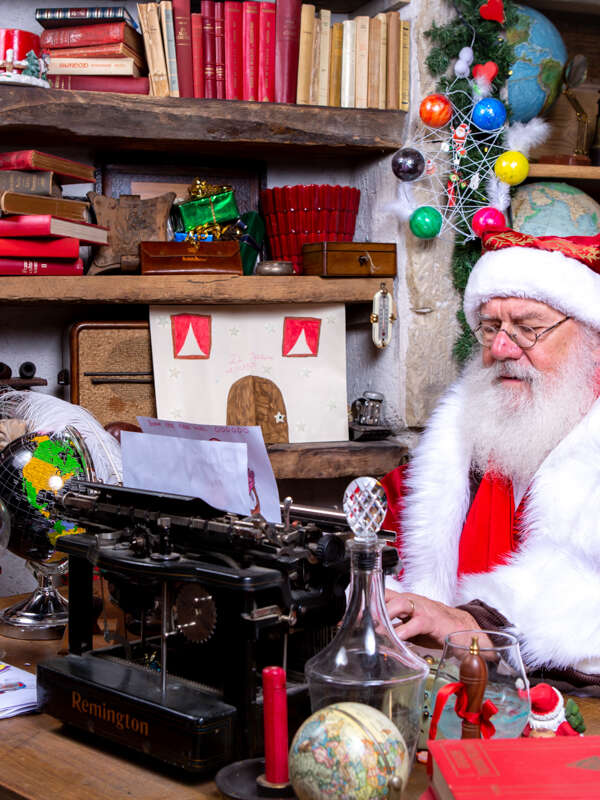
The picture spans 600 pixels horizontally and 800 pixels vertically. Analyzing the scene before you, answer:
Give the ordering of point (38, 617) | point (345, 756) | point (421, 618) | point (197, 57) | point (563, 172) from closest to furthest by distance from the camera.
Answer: point (345, 756) < point (421, 618) < point (38, 617) < point (197, 57) < point (563, 172)

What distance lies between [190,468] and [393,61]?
248 centimetres

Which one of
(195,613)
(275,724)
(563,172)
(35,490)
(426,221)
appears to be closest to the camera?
(275,724)

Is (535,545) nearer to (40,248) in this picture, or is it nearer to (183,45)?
(40,248)

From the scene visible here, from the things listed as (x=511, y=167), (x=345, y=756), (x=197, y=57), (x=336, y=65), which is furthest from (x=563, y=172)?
(x=345, y=756)

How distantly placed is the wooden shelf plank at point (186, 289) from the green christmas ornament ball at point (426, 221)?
0.26 metres

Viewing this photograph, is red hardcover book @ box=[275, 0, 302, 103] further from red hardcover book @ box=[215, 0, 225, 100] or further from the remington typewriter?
the remington typewriter

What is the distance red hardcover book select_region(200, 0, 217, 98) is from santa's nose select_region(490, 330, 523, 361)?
59.5 inches

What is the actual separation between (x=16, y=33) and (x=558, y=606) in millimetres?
2344

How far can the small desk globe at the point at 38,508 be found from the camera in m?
1.80

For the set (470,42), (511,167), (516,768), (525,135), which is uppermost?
(470,42)

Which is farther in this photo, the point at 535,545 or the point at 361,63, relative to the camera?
the point at 361,63

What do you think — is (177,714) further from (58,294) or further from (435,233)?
Result: (435,233)

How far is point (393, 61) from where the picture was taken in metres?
3.38

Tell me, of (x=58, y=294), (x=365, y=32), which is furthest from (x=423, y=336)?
(x=58, y=294)
